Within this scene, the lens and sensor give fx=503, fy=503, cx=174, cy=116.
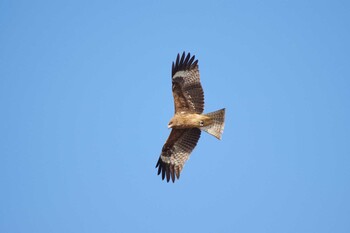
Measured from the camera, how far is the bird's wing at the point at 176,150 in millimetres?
12430

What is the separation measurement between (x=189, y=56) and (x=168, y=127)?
6.06 ft

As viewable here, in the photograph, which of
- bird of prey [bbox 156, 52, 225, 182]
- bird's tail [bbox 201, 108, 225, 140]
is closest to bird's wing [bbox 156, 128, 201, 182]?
bird of prey [bbox 156, 52, 225, 182]

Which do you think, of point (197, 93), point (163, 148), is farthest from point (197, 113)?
point (163, 148)

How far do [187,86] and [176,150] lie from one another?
1.69 meters

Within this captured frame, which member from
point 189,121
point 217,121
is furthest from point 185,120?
point 217,121

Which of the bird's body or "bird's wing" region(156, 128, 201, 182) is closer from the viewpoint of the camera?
the bird's body

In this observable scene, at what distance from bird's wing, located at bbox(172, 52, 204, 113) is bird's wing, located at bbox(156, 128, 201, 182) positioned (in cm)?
65

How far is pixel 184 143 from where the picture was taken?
12531 mm

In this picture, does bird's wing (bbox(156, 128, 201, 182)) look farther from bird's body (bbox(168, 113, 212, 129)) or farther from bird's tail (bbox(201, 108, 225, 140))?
bird's tail (bbox(201, 108, 225, 140))

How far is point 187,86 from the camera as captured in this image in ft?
39.7

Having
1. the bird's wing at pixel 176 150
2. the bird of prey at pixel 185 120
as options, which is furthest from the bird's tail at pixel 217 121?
the bird's wing at pixel 176 150

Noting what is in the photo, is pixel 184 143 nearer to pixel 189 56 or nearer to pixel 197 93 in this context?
pixel 197 93

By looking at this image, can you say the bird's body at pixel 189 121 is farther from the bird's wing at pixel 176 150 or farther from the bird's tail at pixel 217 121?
the bird's wing at pixel 176 150

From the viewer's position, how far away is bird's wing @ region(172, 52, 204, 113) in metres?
Result: 12.0
